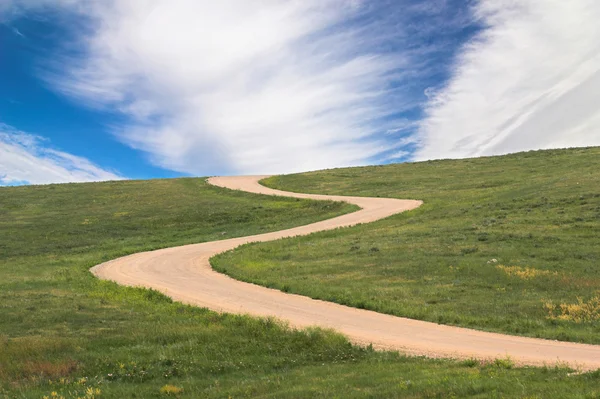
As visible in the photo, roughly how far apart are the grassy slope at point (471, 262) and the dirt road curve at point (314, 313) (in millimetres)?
970

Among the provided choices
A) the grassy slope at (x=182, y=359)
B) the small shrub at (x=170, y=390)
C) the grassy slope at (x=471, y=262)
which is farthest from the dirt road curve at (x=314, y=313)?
the small shrub at (x=170, y=390)

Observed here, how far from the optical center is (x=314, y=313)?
19.7 m

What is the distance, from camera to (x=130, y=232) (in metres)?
50.9

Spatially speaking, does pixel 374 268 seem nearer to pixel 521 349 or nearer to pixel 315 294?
pixel 315 294

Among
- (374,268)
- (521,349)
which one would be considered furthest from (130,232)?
(521,349)

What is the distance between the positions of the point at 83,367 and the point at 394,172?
83.8 meters

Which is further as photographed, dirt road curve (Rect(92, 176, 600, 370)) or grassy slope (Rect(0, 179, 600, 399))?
dirt road curve (Rect(92, 176, 600, 370))

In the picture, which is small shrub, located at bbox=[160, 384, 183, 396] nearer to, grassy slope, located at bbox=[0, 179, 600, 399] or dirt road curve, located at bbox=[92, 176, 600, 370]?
grassy slope, located at bbox=[0, 179, 600, 399]

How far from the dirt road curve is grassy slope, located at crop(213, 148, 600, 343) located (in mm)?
970

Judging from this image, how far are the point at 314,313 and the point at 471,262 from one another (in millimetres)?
10350

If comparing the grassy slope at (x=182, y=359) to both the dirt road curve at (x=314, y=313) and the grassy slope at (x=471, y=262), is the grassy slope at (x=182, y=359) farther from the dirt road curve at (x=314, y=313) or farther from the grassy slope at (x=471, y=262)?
the grassy slope at (x=471, y=262)

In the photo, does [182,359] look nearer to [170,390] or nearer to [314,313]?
[170,390]

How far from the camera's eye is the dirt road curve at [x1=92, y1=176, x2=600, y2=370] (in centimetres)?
1401

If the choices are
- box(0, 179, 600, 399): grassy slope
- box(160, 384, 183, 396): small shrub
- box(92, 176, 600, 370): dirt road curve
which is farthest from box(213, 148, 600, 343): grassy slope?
box(160, 384, 183, 396): small shrub
